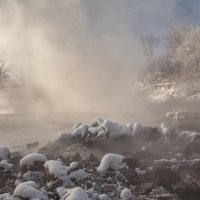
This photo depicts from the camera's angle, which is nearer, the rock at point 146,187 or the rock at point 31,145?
the rock at point 146,187

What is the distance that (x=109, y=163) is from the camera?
11.6 meters

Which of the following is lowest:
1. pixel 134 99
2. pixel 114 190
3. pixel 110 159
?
pixel 114 190

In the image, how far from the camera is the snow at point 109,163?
452 inches

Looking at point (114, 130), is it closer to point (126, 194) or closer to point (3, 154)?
point (3, 154)

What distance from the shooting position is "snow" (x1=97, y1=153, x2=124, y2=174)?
452 inches

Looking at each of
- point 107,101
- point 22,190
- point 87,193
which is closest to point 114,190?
point 87,193

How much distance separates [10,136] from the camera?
21391mm

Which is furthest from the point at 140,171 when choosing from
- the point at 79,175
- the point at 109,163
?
the point at 79,175

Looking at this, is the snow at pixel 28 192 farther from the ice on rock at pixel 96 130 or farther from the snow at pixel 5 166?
the ice on rock at pixel 96 130

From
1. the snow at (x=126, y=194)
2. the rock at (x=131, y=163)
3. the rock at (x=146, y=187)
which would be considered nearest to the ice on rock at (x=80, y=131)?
the rock at (x=131, y=163)

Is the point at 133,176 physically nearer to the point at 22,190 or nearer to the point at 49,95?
the point at 22,190

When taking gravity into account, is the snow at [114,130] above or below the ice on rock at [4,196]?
above

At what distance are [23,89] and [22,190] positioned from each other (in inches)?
1495

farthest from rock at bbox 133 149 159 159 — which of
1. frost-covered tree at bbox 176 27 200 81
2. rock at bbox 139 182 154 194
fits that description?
frost-covered tree at bbox 176 27 200 81
